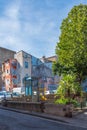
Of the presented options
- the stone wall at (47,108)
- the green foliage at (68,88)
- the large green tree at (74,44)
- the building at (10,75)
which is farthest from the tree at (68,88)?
the building at (10,75)

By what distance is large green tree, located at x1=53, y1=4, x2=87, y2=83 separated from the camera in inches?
1377

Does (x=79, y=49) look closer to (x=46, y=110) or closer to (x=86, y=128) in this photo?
(x=46, y=110)

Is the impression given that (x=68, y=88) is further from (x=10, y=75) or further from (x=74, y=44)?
(x=10, y=75)

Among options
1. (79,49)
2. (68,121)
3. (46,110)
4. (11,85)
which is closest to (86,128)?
(68,121)

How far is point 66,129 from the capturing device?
16.9 m

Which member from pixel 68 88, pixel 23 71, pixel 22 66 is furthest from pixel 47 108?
pixel 23 71

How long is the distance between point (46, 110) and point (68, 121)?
5.30 m

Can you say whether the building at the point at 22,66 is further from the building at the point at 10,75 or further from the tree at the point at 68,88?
the tree at the point at 68,88

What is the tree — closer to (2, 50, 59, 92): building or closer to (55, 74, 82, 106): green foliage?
(55, 74, 82, 106): green foliage

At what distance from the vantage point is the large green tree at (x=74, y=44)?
35.0 metres

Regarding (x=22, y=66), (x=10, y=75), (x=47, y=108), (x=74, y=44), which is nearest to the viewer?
(x=47, y=108)

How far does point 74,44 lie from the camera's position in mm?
35031

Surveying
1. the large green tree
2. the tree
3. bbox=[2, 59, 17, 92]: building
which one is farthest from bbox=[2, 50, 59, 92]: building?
the tree

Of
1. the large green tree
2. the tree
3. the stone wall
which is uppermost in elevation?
the large green tree
